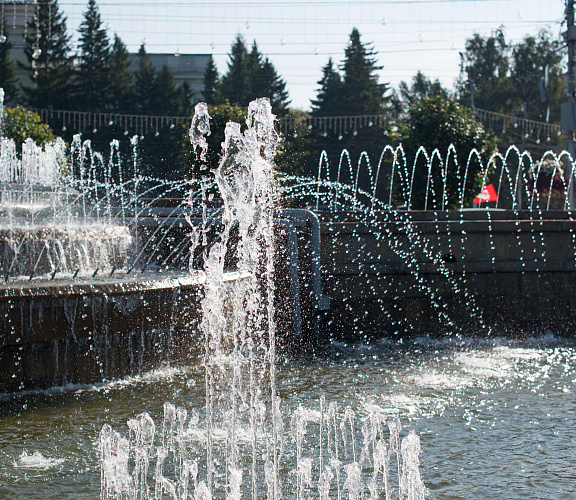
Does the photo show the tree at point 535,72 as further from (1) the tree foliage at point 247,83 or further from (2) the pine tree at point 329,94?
(1) the tree foliage at point 247,83

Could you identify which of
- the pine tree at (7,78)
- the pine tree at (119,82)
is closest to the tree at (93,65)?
the pine tree at (119,82)

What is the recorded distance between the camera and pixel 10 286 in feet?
18.1

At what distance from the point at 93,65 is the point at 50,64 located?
10.8 ft

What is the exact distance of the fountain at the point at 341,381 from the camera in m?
4.13

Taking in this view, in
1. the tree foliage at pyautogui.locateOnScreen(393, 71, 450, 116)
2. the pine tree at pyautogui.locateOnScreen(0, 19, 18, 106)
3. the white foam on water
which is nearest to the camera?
the white foam on water

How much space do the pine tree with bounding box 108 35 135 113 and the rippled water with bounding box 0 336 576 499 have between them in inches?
1679

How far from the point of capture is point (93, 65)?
47.6 meters

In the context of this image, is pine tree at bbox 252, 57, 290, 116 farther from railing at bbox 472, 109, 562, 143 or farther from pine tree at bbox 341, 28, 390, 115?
railing at bbox 472, 109, 562, 143

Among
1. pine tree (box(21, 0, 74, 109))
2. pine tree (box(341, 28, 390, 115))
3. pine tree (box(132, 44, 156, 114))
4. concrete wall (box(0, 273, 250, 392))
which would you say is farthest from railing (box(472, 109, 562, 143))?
concrete wall (box(0, 273, 250, 392))

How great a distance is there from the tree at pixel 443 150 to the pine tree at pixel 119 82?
108ft

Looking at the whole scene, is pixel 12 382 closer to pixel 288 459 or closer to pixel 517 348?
pixel 288 459

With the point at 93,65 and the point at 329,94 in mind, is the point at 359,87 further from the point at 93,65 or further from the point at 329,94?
the point at 93,65

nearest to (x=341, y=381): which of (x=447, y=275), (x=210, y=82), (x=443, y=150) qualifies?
(x=447, y=275)

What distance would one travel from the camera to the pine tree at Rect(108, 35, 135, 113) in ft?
157
